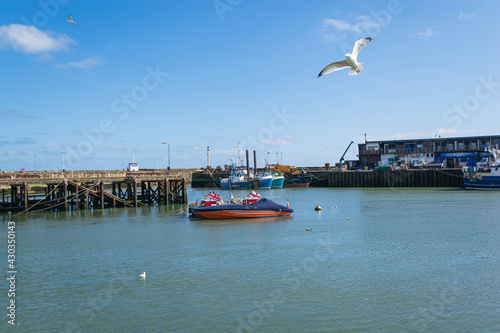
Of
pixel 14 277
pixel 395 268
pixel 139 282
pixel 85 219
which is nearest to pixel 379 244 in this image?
pixel 395 268

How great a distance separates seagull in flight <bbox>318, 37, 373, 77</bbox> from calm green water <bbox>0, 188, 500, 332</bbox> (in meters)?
7.78

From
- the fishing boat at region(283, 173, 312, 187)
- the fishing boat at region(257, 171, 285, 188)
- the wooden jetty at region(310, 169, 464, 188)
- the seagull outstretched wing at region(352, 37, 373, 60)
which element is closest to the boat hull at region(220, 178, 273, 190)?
the fishing boat at region(257, 171, 285, 188)

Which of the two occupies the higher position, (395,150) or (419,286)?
(395,150)

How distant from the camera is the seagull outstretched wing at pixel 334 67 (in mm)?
13805

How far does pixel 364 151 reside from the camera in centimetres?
9931

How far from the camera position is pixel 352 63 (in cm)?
1342

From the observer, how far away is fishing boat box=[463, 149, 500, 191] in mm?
60094

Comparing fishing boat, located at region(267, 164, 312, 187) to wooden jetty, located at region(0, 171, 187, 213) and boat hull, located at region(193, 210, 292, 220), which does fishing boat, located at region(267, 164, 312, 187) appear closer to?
wooden jetty, located at region(0, 171, 187, 213)

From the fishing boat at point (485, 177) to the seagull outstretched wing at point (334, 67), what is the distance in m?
57.1

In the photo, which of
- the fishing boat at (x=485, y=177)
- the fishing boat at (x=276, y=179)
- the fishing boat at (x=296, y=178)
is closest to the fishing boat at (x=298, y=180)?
the fishing boat at (x=296, y=178)

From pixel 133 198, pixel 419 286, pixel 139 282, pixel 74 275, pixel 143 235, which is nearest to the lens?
pixel 419 286

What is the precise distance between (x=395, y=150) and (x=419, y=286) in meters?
85.1

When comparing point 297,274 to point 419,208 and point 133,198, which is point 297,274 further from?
point 133,198

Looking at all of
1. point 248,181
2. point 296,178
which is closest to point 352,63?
point 248,181
